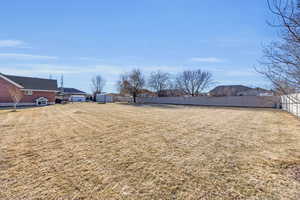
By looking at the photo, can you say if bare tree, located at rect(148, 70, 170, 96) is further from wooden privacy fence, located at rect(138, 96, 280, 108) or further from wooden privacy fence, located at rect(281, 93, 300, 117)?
wooden privacy fence, located at rect(281, 93, 300, 117)

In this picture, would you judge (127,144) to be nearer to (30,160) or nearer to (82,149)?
(82,149)

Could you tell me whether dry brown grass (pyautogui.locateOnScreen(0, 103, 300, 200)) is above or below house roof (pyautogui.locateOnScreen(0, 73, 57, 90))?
below

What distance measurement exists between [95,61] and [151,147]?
77.7ft

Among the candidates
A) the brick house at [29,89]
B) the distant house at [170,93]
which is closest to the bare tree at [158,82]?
the distant house at [170,93]

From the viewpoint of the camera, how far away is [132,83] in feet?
127

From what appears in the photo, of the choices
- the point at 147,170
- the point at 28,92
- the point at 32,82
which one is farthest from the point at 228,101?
the point at 32,82

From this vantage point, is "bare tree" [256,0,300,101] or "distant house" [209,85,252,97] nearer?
"bare tree" [256,0,300,101]

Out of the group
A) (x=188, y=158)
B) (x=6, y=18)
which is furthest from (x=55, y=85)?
(x=188, y=158)

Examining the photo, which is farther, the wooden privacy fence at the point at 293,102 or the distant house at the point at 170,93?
the distant house at the point at 170,93

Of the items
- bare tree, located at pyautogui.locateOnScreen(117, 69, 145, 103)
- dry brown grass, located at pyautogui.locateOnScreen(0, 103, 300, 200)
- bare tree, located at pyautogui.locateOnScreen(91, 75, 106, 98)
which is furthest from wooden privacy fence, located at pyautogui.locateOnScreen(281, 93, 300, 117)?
bare tree, located at pyautogui.locateOnScreen(91, 75, 106, 98)

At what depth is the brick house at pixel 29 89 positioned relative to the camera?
23.8 m

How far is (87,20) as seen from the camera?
10852 millimetres

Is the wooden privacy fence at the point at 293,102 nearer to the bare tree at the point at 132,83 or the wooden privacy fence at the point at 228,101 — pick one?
the wooden privacy fence at the point at 228,101

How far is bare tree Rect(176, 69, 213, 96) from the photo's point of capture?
148ft
